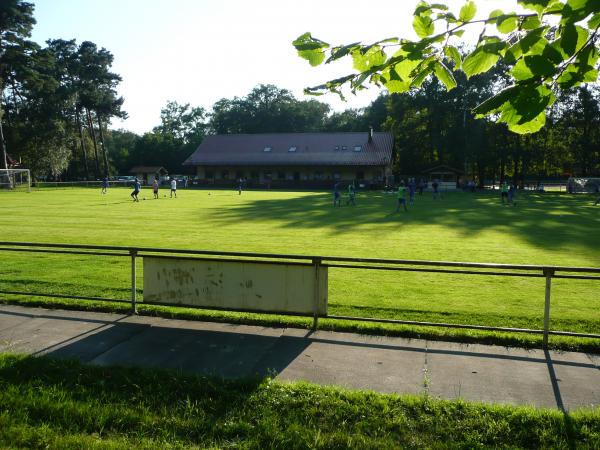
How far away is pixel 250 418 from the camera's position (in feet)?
14.0

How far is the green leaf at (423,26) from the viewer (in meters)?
3.13

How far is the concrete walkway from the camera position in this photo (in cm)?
499

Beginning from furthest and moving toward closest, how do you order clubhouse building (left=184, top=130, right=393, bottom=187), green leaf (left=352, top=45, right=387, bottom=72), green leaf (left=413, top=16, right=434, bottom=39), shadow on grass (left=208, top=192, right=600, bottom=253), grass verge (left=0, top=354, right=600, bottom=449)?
clubhouse building (left=184, top=130, right=393, bottom=187) < shadow on grass (left=208, top=192, right=600, bottom=253) < grass verge (left=0, top=354, right=600, bottom=449) < green leaf (left=352, top=45, right=387, bottom=72) < green leaf (left=413, top=16, right=434, bottom=39)

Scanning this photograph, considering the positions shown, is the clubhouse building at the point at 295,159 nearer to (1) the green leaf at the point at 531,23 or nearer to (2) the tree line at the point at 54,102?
(2) the tree line at the point at 54,102

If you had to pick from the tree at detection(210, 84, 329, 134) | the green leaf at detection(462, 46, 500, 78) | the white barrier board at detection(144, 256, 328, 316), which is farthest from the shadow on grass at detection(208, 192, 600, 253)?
the tree at detection(210, 84, 329, 134)

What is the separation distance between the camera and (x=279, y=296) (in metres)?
6.96

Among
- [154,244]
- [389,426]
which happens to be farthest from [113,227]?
[389,426]

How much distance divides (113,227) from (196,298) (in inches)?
533

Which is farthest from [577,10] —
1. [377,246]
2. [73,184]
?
[73,184]

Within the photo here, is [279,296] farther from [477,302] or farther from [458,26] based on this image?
[458,26]

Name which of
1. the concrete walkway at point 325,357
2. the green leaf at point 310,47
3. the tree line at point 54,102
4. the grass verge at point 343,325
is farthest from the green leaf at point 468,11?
the tree line at point 54,102

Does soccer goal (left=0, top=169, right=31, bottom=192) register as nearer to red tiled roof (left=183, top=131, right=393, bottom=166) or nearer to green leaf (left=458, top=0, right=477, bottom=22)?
red tiled roof (left=183, top=131, right=393, bottom=166)

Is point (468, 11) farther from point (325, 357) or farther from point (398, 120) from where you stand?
point (398, 120)

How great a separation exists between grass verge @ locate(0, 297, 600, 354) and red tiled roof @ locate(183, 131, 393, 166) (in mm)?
57350
